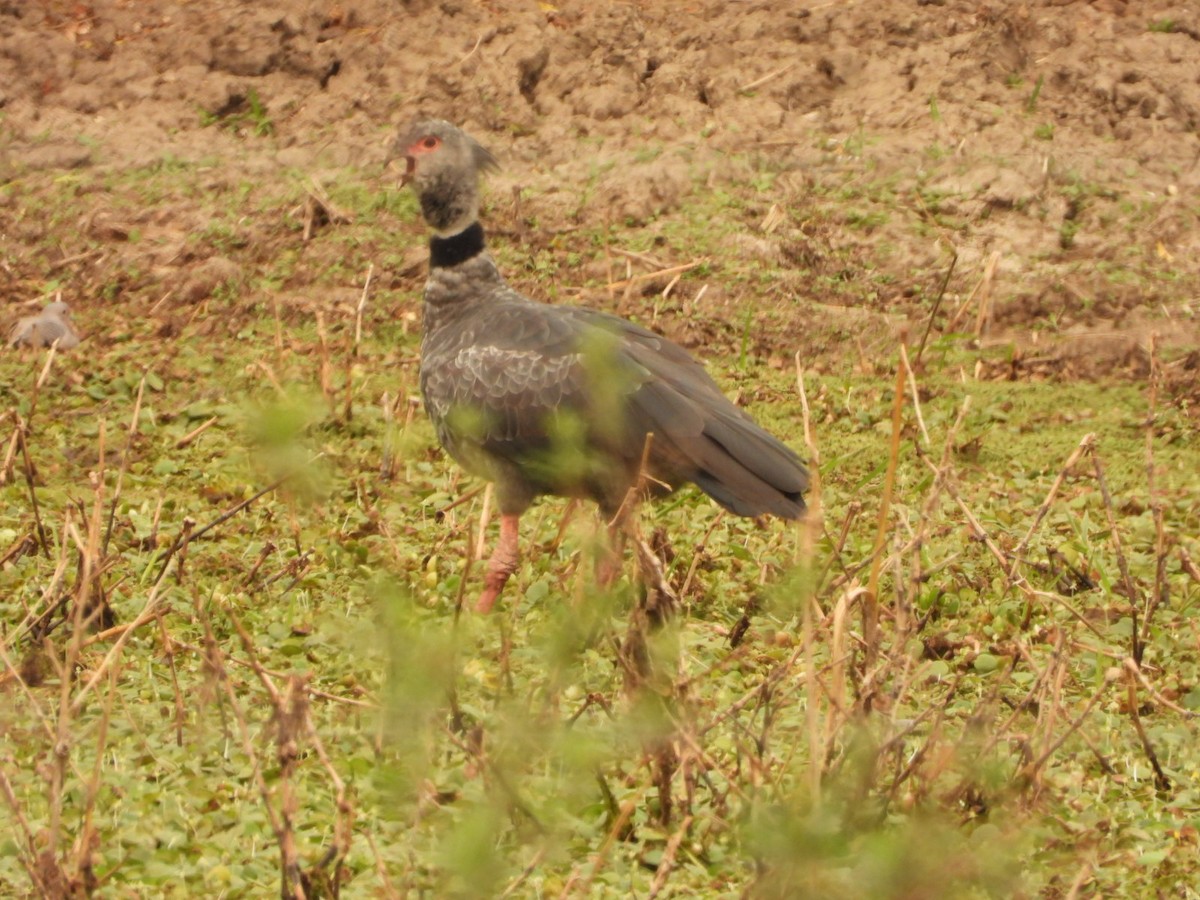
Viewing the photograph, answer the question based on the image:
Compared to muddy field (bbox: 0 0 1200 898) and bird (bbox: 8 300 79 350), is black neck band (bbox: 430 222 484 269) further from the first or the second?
bird (bbox: 8 300 79 350)

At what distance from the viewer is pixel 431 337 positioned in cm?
528

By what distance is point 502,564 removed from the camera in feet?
16.0

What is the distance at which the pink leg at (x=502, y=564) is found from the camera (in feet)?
16.0

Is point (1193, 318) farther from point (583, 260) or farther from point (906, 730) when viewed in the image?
point (906, 730)

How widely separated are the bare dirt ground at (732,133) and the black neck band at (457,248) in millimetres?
1493

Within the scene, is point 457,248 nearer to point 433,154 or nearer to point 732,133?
point 433,154

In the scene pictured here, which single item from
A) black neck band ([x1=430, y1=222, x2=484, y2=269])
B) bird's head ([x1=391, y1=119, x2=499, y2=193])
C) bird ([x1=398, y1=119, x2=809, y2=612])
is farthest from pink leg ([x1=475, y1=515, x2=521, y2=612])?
bird's head ([x1=391, y1=119, x2=499, y2=193])

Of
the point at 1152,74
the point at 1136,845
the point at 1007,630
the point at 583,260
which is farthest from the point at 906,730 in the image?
the point at 1152,74

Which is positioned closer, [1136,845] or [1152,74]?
[1136,845]

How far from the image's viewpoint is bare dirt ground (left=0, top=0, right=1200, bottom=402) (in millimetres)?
7137

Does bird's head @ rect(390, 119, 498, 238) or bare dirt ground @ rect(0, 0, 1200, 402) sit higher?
bird's head @ rect(390, 119, 498, 238)

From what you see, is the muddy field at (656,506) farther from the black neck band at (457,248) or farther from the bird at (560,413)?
the black neck band at (457,248)

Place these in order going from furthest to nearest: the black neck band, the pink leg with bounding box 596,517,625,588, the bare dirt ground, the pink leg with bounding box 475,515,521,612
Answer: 1. the bare dirt ground
2. the black neck band
3. the pink leg with bounding box 475,515,521,612
4. the pink leg with bounding box 596,517,625,588

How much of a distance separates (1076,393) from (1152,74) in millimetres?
2262
